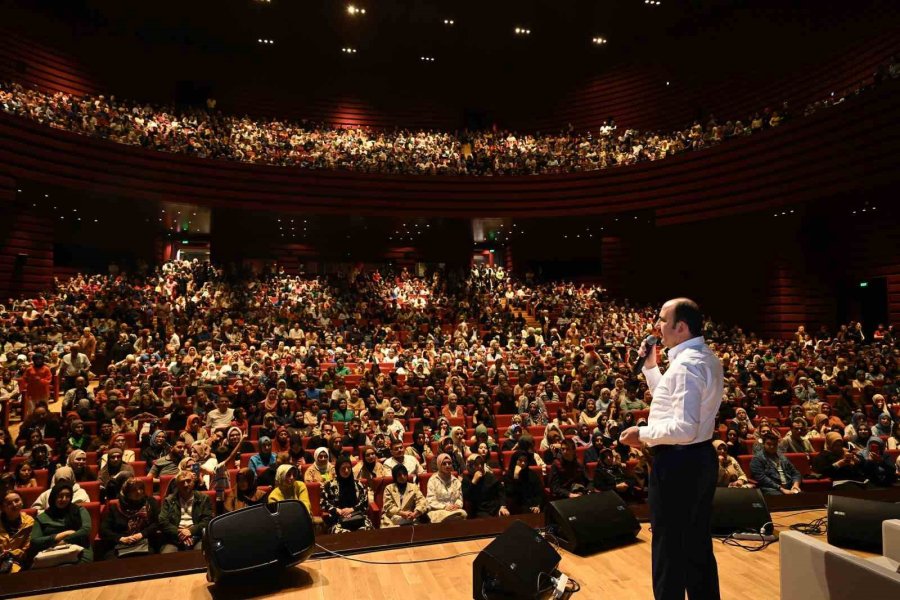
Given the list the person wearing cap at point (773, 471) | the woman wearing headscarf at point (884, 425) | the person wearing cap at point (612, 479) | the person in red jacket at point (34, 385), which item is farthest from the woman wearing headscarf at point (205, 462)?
the woman wearing headscarf at point (884, 425)

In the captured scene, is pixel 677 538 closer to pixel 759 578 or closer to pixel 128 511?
pixel 759 578

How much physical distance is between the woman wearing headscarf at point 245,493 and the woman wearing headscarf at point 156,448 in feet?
4.95

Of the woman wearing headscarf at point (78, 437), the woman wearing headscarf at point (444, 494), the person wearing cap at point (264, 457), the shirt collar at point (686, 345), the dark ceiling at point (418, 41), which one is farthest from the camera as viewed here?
the dark ceiling at point (418, 41)

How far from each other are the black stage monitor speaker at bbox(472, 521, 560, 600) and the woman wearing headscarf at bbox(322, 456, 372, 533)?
6.01ft

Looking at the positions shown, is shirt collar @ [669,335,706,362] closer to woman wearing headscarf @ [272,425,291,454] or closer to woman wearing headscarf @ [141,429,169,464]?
woman wearing headscarf @ [272,425,291,454]

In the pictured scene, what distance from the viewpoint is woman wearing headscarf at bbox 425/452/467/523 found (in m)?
4.21

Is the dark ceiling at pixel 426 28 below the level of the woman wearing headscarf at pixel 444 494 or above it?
above

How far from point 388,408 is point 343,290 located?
7020 millimetres

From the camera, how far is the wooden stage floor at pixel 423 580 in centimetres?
267

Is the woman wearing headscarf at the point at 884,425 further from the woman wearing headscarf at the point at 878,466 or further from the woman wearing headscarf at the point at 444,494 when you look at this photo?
the woman wearing headscarf at the point at 444,494

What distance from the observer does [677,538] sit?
6.44 ft

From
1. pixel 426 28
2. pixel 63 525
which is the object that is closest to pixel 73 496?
pixel 63 525

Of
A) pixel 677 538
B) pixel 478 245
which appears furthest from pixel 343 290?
pixel 677 538

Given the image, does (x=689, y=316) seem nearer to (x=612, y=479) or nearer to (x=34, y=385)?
(x=612, y=479)
